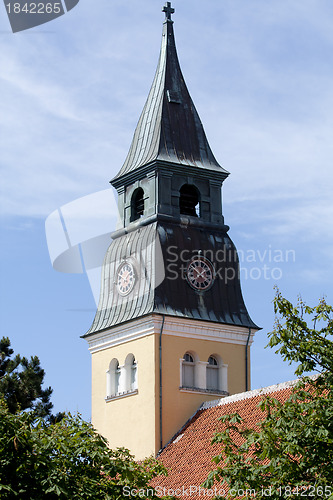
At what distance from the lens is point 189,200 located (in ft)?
153

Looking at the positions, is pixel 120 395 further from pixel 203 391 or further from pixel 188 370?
pixel 203 391

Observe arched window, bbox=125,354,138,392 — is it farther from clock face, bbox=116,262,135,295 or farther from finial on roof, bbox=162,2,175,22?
finial on roof, bbox=162,2,175,22

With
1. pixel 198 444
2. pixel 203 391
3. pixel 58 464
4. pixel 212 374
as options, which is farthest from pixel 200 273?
pixel 58 464

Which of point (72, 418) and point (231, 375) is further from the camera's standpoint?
point (231, 375)

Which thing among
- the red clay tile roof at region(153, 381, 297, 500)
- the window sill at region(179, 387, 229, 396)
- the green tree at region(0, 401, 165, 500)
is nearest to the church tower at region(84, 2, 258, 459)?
the window sill at region(179, 387, 229, 396)

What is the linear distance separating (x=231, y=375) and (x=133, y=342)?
12.3 ft

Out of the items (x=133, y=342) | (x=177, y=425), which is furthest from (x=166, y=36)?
(x=177, y=425)

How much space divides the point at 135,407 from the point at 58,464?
63.0 feet

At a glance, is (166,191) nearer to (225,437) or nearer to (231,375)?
(231,375)

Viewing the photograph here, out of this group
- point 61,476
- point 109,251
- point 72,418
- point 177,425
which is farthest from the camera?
point 109,251

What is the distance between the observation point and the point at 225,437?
79.9ft

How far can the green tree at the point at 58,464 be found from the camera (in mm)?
23781

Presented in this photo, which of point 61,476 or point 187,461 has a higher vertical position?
point 187,461

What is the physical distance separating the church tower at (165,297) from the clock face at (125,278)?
4 cm
